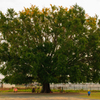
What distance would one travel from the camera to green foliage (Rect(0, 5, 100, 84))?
29422 mm

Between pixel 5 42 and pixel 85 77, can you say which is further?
pixel 5 42

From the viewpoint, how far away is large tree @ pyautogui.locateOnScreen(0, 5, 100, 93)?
96.5 feet

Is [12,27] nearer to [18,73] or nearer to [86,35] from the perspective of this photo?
[18,73]

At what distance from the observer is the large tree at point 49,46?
2942cm

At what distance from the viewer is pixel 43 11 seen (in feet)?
114

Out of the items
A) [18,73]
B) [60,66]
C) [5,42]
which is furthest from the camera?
[5,42]

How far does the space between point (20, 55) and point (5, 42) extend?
5209 mm

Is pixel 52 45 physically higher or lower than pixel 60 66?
higher

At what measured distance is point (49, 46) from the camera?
3123 cm

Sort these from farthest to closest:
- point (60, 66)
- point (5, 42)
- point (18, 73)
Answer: point (5, 42) → point (18, 73) → point (60, 66)

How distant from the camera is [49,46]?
31.2 meters

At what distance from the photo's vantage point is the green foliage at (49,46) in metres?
29.4

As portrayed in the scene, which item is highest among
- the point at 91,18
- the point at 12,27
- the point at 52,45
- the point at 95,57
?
the point at 91,18

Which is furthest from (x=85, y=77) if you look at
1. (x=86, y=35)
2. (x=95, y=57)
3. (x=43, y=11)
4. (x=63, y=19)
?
(x=43, y=11)
